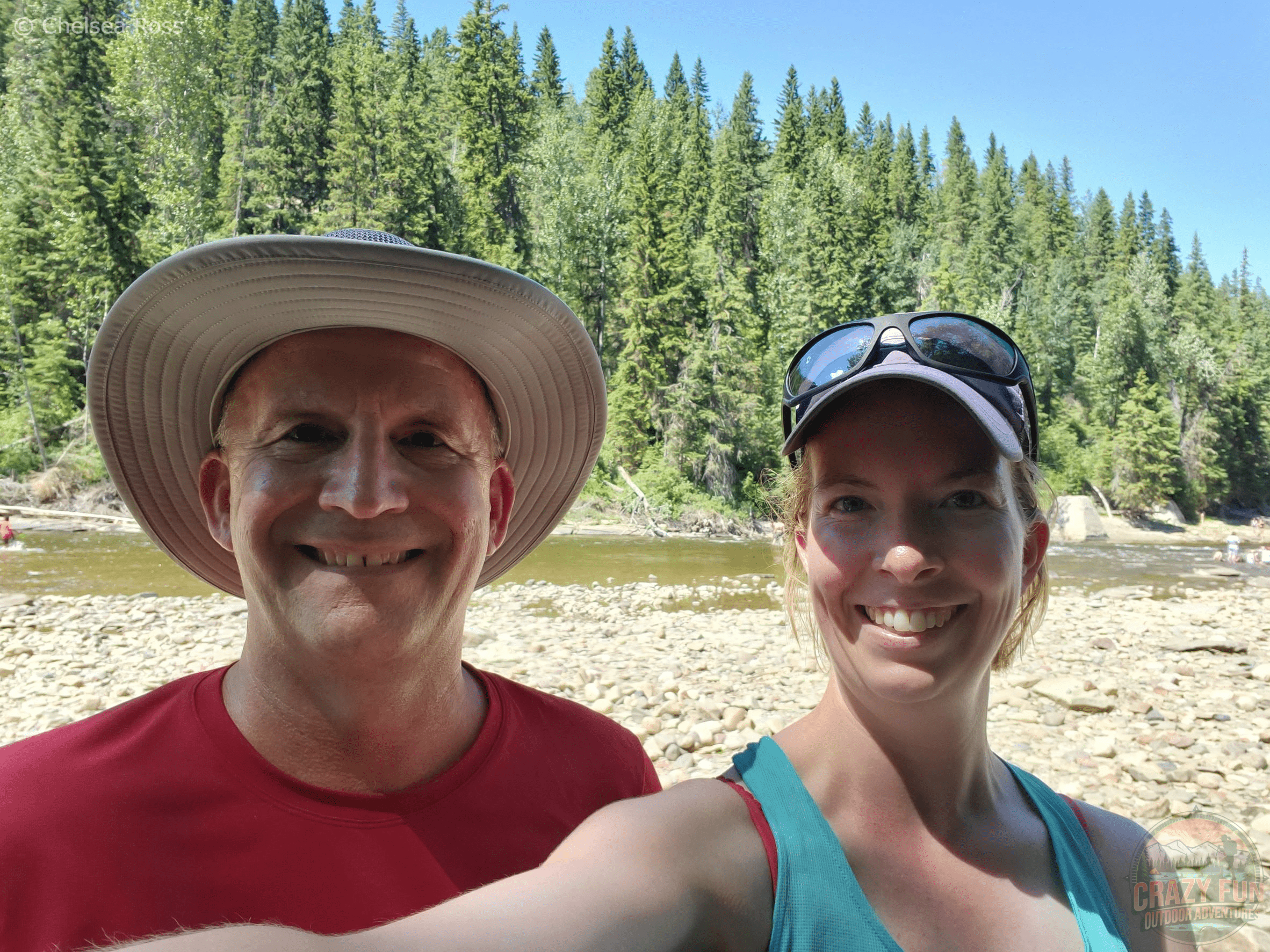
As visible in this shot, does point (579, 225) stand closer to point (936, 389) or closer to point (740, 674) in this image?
point (740, 674)

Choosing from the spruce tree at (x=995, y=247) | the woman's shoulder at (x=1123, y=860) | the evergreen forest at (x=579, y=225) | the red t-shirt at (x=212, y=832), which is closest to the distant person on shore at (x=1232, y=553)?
the evergreen forest at (x=579, y=225)

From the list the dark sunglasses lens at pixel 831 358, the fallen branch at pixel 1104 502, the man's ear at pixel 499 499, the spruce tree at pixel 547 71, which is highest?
the spruce tree at pixel 547 71

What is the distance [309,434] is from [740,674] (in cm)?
795

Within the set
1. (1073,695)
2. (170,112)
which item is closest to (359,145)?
(170,112)

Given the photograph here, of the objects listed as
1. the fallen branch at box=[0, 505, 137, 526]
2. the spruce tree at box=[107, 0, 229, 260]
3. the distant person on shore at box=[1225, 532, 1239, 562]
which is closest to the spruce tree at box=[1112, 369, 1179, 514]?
the distant person on shore at box=[1225, 532, 1239, 562]

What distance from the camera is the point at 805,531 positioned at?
177cm

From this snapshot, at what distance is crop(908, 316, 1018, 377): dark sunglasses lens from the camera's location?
5.32 ft

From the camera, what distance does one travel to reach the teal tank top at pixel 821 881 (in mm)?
Answer: 1301

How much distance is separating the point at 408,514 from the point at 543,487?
0.80 m

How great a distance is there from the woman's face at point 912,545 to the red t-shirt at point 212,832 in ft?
2.47

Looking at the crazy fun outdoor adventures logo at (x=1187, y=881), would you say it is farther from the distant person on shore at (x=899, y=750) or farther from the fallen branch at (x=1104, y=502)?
the fallen branch at (x=1104, y=502)

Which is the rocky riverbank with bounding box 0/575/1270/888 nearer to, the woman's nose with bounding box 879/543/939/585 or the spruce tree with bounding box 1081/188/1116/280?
the woman's nose with bounding box 879/543/939/585

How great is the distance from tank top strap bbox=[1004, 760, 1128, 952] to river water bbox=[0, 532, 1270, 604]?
14.8 m

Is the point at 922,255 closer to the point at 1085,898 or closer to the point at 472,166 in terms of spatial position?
the point at 472,166
